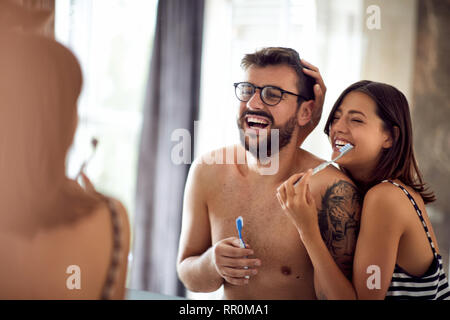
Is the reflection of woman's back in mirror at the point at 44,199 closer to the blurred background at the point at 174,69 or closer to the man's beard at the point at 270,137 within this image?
the blurred background at the point at 174,69

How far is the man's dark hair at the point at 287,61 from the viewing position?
836mm

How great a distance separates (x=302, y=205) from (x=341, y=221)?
0.10m

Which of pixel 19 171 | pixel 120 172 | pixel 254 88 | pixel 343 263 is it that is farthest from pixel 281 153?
pixel 19 171

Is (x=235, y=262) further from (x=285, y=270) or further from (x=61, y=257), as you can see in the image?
(x=61, y=257)

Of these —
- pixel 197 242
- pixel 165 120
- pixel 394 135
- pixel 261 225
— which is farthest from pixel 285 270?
pixel 165 120

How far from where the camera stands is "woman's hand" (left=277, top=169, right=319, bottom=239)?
0.76 meters

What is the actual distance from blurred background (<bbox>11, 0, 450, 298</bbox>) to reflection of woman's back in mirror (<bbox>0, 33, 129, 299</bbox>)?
6.2 inches

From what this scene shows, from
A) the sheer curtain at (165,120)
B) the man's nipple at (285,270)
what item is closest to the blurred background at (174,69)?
the sheer curtain at (165,120)

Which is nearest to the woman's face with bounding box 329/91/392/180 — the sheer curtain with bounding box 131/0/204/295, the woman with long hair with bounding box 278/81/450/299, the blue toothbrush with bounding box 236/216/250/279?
the woman with long hair with bounding box 278/81/450/299

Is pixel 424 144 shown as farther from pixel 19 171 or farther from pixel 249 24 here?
pixel 19 171

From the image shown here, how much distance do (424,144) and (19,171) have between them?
796mm

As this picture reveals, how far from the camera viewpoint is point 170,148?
3.34 ft

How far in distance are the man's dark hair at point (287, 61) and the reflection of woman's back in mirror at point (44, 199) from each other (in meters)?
0.38

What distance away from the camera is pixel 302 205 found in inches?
30.0
